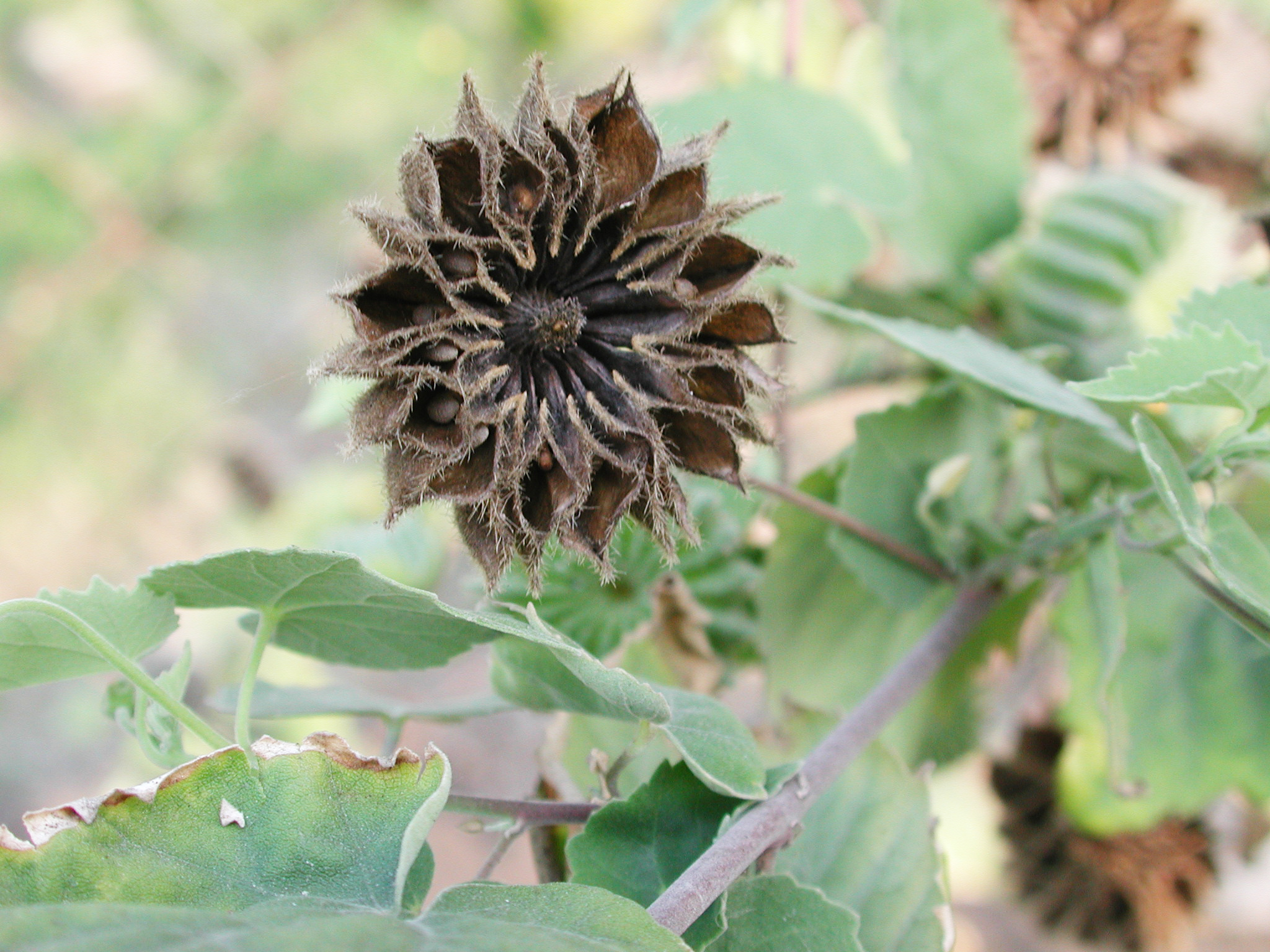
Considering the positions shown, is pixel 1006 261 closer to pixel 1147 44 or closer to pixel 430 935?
pixel 1147 44

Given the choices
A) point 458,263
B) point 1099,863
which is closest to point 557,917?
point 458,263

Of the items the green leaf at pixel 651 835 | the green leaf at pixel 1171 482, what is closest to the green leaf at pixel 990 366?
the green leaf at pixel 1171 482

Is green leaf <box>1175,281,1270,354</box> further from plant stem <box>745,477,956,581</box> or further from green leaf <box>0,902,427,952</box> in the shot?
green leaf <box>0,902,427,952</box>

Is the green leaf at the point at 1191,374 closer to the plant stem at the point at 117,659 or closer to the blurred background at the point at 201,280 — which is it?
the plant stem at the point at 117,659

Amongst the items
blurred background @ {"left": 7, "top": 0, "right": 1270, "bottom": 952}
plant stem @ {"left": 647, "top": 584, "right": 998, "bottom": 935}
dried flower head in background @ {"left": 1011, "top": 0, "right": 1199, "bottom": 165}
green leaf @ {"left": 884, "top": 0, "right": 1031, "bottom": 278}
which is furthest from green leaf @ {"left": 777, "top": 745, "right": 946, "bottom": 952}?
blurred background @ {"left": 7, "top": 0, "right": 1270, "bottom": 952}

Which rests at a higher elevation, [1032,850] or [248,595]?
[248,595]

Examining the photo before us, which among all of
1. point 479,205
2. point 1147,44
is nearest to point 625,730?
point 479,205

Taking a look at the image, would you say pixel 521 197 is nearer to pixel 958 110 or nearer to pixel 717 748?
pixel 717 748
